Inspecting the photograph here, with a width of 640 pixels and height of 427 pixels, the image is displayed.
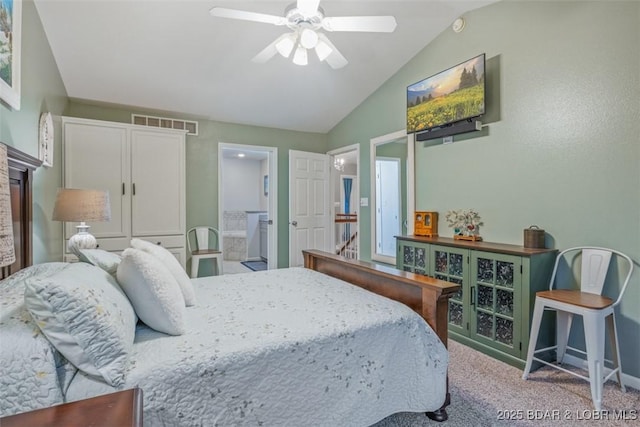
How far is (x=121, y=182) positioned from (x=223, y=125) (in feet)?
5.40

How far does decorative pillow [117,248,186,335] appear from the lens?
1433 mm

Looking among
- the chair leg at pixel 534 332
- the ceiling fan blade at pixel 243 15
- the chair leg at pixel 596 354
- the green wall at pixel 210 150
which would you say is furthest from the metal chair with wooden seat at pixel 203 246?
the chair leg at pixel 596 354

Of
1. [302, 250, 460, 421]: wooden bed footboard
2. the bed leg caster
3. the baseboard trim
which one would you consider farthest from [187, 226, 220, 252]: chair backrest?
the baseboard trim

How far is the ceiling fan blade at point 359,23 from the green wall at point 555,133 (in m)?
1.37

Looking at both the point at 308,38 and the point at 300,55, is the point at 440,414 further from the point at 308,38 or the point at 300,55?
the point at 300,55

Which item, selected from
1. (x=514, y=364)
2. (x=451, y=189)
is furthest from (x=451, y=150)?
(x=514, y=364)

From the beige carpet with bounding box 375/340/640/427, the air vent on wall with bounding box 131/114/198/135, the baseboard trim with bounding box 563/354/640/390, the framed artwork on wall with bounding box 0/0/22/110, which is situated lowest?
the beige carpet with bounding box 375/340/640/427

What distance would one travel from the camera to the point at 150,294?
145 cm

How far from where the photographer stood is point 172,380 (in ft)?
3.79

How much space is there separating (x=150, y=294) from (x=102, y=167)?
278 centimetres

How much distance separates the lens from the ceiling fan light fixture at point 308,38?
2.25 m

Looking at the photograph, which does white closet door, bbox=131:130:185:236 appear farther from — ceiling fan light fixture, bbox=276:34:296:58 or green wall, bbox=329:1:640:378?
green wall, bbox=329:1:640:378

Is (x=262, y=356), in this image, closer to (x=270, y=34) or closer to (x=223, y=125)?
(x=270, y=34)

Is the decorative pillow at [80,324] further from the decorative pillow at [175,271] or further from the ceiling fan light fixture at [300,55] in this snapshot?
the ceiling fan light fixture at [300,55]
